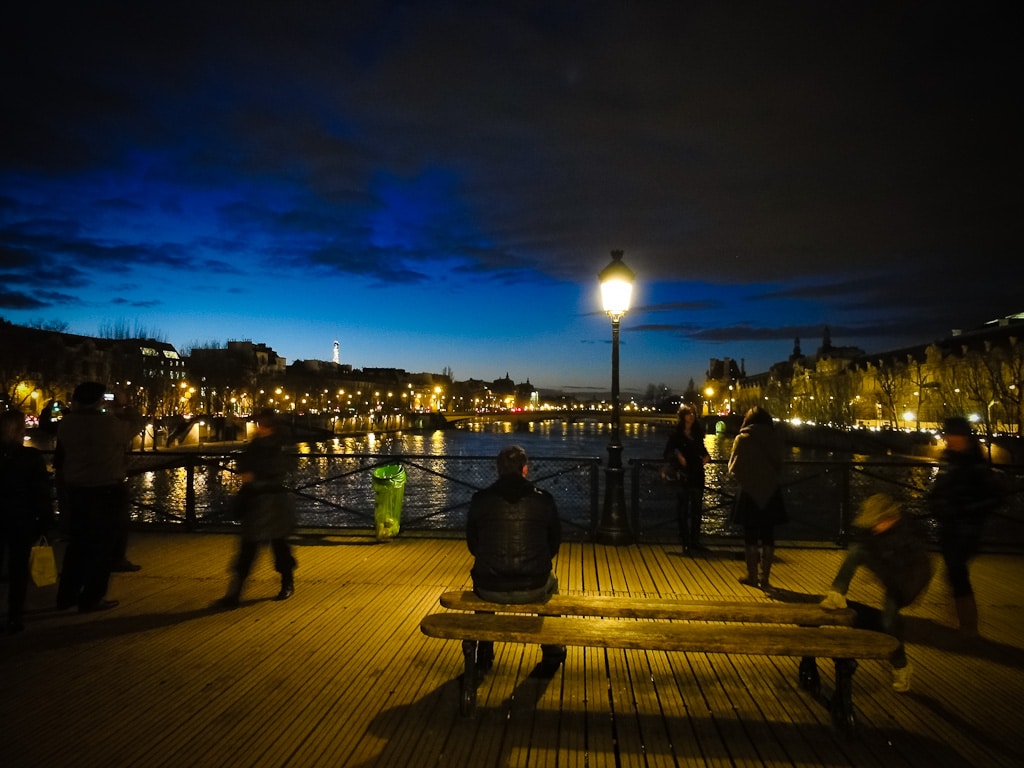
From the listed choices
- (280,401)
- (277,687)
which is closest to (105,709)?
(277,687)

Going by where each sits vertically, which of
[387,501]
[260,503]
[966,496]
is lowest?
[387,501]

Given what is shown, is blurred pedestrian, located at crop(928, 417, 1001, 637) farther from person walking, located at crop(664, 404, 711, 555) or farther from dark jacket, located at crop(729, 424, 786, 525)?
person walking, located at crop(664, 404, 711, 555)

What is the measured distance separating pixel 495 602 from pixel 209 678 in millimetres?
2009

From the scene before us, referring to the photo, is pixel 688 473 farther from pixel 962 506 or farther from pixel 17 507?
pixel 17 507

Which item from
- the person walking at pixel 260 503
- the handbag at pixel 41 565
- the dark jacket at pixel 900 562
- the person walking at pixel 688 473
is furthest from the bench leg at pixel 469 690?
the person walking at pixel 688 473

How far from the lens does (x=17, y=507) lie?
572 centimetres

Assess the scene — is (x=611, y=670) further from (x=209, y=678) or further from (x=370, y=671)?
(x=209, y=678)

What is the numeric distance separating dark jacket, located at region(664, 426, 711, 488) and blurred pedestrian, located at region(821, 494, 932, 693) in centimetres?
404

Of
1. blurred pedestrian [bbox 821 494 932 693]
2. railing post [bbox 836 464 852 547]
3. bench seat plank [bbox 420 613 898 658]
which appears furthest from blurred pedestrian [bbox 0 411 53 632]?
railing post [bbox 836 464 852 547]

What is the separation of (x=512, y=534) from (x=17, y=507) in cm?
408

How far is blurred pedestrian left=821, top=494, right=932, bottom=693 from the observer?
4.66m

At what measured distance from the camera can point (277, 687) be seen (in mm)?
4719

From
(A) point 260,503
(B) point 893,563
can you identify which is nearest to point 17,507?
(A) point 260,503

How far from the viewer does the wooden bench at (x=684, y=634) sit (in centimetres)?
392
